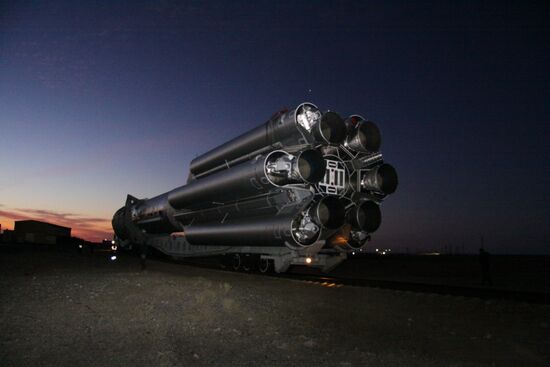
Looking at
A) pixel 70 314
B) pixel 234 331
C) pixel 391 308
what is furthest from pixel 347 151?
pixel 70 314

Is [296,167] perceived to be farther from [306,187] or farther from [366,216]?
[366,216]

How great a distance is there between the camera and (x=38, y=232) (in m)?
109

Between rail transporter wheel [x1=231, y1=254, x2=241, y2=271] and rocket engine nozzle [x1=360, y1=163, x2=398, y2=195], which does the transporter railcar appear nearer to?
rocket engine nozzle [x1=360, y1=163, x2=398, y2=195]

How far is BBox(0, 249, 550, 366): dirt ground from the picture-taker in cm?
711

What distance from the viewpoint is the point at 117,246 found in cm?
4806

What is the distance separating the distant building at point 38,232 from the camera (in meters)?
105

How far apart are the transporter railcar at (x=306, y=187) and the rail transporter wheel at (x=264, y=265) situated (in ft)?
0.29

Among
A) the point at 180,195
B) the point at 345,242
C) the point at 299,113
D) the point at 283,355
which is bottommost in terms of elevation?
the point at 283,355

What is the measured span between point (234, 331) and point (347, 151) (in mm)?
10539

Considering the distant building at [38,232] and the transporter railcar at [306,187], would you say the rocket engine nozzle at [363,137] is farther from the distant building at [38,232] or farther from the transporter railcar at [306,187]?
the distant building at [38,232]

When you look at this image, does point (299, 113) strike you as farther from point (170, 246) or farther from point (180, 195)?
point (170, 246)

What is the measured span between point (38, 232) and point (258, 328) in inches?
4617

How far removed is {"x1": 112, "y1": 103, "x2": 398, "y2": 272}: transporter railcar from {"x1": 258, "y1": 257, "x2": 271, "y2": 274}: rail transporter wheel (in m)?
0.09

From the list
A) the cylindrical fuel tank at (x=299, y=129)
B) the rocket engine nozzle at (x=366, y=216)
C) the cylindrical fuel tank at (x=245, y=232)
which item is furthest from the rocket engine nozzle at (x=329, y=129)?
the cylindrical fuel tank at (x=245, y=232)
